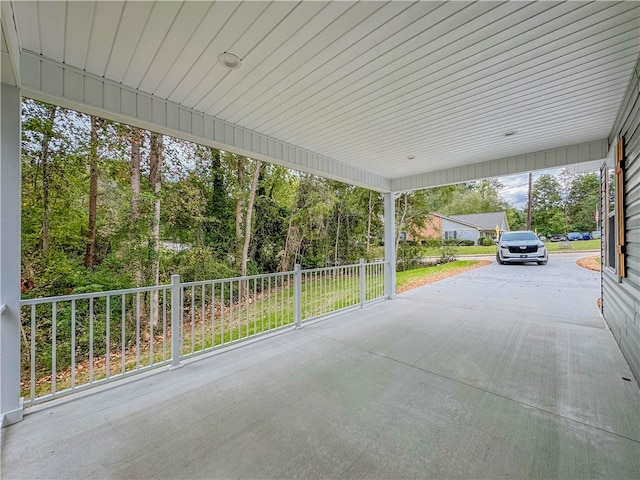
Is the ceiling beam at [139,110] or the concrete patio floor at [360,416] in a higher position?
the ceiling beam at [139,110]

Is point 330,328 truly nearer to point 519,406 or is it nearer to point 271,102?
point 519,406

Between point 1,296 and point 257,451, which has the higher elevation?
point 1,296

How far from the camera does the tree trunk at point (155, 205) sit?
5.15 metres

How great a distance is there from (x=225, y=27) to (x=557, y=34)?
88.8 inches

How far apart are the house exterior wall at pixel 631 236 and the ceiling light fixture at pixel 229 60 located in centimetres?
322

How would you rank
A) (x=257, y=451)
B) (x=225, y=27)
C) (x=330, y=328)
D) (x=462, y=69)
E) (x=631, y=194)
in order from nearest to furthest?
(x=257, y=451) → (x=225, y=27) → (x=462, y=69) → (x=631, y=194) → (x=330, y=328)

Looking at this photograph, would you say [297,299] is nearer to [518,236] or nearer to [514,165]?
[514,165]

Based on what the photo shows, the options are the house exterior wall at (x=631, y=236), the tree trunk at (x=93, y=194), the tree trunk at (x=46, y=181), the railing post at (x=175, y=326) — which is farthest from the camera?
the tree trunk at (x=93, y=194)

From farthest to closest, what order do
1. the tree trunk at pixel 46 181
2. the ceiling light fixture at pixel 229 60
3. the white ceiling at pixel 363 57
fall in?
the tree trunk at pixel 46 181 < the ceiling light fixture at pixel 229 60 < the white ceiling at pixel 363 57

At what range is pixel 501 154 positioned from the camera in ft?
15.1

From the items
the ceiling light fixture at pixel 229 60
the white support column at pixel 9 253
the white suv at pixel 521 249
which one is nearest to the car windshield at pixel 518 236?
the white suv at pixel 521 249

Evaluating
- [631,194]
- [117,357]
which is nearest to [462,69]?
[631,194]

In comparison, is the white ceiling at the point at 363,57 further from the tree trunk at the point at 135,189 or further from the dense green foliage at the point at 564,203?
the dense green foliage at the point at 564,203

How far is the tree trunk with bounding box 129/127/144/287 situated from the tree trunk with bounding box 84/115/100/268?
0.52 metres
